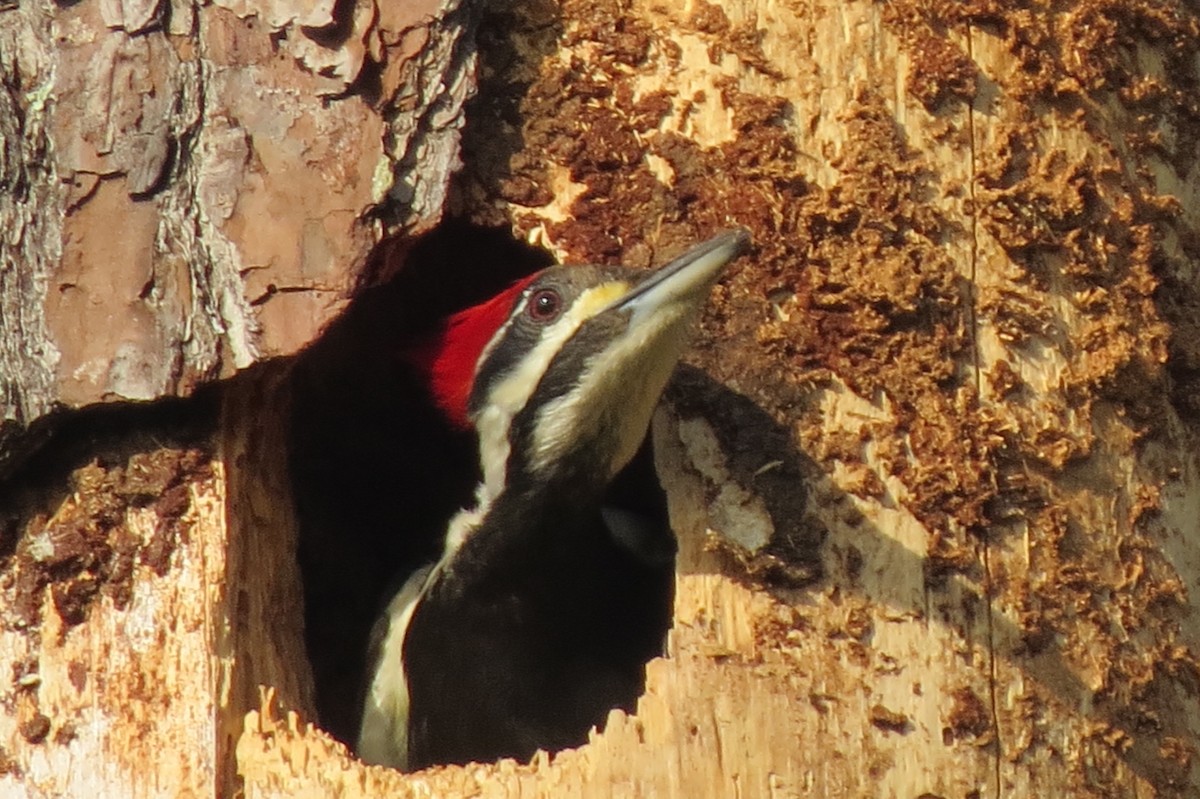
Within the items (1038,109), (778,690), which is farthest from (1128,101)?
(778,690)

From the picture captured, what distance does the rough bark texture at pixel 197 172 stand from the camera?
2.95 m

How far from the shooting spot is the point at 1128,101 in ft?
11.2

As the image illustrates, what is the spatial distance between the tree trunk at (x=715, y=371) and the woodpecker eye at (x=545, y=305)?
0.33ft

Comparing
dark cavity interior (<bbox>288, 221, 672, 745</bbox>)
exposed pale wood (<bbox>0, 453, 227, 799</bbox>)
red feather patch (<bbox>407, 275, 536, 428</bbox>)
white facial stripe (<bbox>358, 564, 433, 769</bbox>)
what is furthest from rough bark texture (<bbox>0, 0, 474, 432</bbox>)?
white facial stripe (<bbox>358, 564, 433, 769</bbox>)

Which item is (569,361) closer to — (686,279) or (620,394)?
(620,394)

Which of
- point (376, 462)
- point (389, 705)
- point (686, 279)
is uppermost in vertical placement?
point (686, 279)

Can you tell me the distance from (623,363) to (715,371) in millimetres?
171

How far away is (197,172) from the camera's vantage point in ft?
9.90

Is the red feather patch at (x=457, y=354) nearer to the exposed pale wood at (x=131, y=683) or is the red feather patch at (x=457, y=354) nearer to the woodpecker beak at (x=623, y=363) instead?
the woodpecker beak at (x=623, y=363)

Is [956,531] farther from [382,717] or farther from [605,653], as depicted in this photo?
[382,717]

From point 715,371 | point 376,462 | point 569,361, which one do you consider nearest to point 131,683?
point 569,361

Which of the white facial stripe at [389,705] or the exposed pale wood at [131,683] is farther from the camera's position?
the white facial stripe at [389,705]

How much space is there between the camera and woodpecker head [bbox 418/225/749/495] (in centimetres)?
306

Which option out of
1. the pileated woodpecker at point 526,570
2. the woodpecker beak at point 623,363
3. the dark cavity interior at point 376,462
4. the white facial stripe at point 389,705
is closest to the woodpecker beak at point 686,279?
the woodpecker beak at point 623,363
